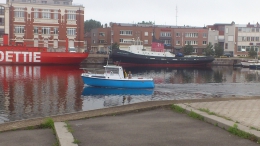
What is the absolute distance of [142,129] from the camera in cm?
1034

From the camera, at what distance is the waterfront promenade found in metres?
8.92

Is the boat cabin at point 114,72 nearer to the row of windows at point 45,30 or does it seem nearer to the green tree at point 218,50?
the row of windows at point 45,30

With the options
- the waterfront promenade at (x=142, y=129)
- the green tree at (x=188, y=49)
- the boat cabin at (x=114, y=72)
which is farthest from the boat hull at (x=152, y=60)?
the waterfront promenade at (x=142, y=129)

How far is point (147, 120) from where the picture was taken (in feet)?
39.0

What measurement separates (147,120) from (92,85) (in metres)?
21.7

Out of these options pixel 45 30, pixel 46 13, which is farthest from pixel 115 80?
pixel 46 13

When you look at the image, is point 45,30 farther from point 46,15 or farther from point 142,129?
point 142,129

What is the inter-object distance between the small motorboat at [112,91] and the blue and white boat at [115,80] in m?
0.47

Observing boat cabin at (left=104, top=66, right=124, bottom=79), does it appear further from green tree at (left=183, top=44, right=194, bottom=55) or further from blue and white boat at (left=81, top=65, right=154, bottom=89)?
green tree at (left=183, top=44, right=194, bottom=55)

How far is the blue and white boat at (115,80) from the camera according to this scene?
32219 millimetres

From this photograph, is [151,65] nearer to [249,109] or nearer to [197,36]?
[197,36]

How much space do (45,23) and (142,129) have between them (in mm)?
74427


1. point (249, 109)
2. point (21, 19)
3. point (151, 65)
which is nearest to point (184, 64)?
point (151, 65)

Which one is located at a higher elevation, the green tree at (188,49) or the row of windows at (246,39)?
the row of windows at (246,39)
